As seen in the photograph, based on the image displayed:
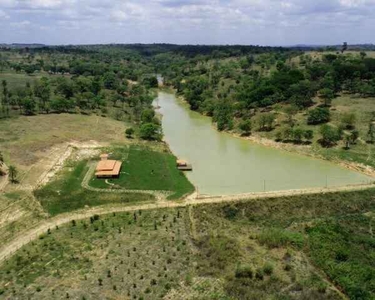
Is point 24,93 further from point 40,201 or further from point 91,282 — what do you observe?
point 91,282

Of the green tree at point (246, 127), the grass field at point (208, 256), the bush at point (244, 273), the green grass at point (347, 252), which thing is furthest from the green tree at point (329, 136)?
the bush at point (244, 273)

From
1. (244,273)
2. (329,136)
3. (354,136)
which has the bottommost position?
(244,273)

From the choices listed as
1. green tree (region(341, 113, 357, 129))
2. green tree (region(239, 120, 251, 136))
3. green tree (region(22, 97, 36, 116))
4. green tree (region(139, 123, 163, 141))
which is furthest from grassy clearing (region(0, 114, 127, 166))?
green tree (region(341, 113, 357, 129))

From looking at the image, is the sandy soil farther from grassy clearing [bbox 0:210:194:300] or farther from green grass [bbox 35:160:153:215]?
green grass [bbox 35:160:153:215]

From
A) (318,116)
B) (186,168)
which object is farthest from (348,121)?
(186,168)

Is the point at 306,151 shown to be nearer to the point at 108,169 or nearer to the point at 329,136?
the point at 329,136
